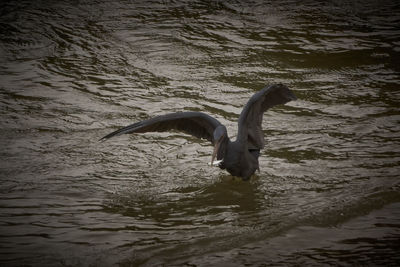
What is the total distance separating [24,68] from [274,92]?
182 inches

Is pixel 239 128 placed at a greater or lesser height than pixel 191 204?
greater

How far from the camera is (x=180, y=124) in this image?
Answer: 6055 millimetres

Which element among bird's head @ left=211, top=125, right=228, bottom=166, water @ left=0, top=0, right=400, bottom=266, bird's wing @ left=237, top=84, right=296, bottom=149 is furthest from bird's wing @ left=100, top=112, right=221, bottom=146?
water @ left=0, top=0, right=400, bottom=266

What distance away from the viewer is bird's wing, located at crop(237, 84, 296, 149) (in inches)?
230

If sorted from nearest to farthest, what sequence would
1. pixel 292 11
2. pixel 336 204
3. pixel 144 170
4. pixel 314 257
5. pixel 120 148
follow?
1. pixel 314 257
2. pixel 336 204
3. pixel 144 170
4. pixel 120 148
5. pixel 292 11

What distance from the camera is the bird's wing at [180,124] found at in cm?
560

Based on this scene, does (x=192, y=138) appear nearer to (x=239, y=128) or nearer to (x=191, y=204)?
(x=239, y=128)

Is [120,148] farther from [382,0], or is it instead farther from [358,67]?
[382,0]

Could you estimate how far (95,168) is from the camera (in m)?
6.35

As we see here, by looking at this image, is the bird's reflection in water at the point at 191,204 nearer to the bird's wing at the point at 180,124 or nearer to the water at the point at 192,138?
the water at the point at 192,138

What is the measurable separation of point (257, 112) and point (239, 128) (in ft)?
0.99

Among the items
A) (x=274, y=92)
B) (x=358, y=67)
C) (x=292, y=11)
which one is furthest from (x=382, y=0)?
(x=274, y=92)

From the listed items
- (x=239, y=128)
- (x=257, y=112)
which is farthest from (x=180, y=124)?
(x=257, y=112)

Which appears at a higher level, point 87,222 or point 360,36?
point 360,36
